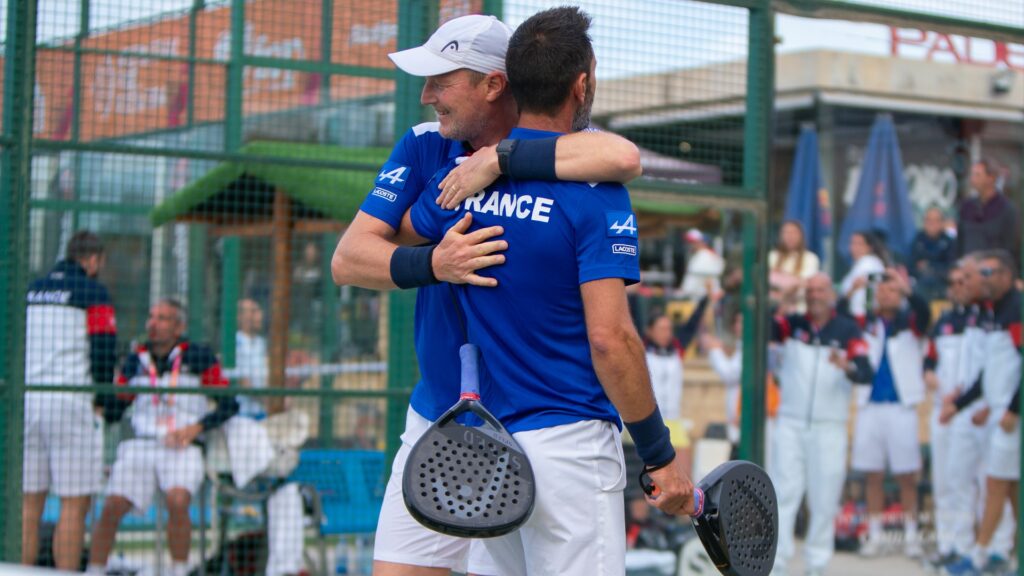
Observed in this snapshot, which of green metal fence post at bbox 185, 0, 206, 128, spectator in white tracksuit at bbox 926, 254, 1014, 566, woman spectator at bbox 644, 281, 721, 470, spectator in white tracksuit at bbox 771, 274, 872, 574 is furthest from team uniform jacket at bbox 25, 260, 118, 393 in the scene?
spectator in white tracksuit at bbox 926, 254, 1014, 566

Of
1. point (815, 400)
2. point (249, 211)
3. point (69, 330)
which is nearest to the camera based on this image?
point (69, 330)

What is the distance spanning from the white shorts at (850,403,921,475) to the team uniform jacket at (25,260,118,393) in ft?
18.7

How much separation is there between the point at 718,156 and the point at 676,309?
18.2 ft

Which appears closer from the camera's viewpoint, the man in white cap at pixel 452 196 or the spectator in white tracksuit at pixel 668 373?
the man in white cap at pixel 452 196

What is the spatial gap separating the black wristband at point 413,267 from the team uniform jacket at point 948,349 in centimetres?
662

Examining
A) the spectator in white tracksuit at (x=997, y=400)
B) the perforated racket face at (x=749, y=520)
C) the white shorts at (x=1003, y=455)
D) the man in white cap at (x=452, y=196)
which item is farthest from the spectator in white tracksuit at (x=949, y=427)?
the man in white cap at (x=452, y=196)

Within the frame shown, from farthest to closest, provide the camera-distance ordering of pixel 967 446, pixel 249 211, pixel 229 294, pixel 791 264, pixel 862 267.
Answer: pixel 862 267 < pixel 791 264 < pixel 967 446 < pixel 229 294 < pixel 249 211

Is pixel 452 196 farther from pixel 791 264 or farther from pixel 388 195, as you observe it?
pixel 791 264

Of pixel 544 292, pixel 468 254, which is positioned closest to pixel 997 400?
pixel 544 292

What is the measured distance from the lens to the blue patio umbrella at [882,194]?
1218cm

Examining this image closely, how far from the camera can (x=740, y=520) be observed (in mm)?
3225

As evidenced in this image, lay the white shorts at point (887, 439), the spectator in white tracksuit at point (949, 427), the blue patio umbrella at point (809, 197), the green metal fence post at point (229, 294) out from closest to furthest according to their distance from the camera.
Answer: the green metal fence post at point (229, 294), the spectator in white tracksuit at point (949, 427), the white shorts at point (887, 439), the blue patio umbrella at point (809, 197)

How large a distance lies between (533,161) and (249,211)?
3.31 metres

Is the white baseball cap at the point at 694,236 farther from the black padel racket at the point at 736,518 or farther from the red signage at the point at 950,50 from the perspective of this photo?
the black padel racket at the point at 736,518
